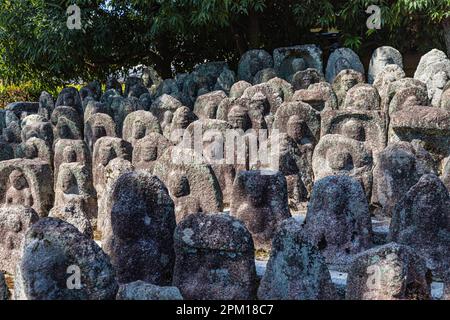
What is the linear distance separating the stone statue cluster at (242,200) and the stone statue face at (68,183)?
13 millimetres

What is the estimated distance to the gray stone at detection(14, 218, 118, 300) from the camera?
393 centimetres

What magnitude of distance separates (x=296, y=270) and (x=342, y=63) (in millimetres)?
8350

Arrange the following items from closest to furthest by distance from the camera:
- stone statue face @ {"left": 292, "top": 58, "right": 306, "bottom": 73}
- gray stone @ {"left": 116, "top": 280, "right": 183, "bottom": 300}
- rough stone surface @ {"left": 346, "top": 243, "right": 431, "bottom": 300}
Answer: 1. gray stone @ {"left": 116, "top": 280, "right": 183, "bottom": 300}
2. rough stone surface @ {"left": 346, "top": 243, "right": 431, "bottom": 300}
3. stone statue face @ {"left": 292, "top": 58, "right": 306, "bottom": 73}

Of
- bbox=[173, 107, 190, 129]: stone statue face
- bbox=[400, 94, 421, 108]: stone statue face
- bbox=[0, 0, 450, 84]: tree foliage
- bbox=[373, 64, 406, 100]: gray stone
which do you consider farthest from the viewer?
bbox=[0, 0, 450, 84]: tree foliage

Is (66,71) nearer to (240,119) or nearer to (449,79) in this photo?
(240,119)

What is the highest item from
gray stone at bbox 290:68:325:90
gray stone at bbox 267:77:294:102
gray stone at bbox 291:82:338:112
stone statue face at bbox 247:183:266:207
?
gray stone at bbox 290:68:325:90

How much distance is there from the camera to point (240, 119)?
873 cm

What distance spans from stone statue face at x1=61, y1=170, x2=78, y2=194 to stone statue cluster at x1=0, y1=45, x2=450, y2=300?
13mm

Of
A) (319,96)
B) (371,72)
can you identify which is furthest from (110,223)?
(371,72)

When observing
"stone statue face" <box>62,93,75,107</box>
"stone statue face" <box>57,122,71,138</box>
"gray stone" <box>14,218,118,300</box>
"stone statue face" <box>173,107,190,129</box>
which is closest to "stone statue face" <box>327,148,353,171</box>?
"stone statue face" <box>173,107,190,129</box>

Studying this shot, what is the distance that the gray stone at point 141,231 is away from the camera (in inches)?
196

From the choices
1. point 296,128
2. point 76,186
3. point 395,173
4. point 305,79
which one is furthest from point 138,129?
point 395,173

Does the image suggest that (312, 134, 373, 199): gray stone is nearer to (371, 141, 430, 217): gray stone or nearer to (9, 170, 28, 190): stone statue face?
(371, 141, 430, 217): gray stone

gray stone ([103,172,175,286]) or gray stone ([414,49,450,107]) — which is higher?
gray stone ([414,49,450,107])
